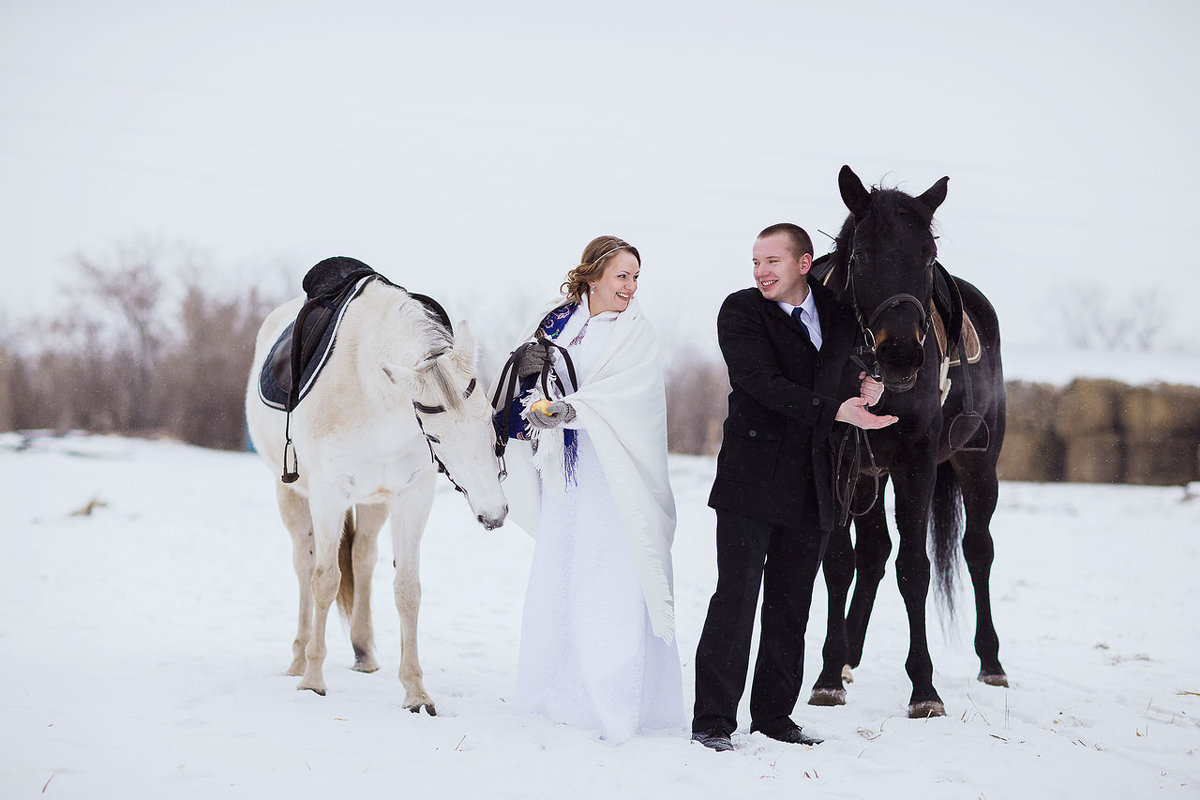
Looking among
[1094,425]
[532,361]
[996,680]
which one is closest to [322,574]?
[532,361]

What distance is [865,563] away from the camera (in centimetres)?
475

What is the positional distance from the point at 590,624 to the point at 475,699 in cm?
95

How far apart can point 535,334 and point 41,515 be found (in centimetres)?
1063

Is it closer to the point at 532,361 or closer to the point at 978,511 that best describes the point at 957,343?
the point at 978,511

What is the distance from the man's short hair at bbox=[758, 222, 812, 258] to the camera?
3689 millimetres

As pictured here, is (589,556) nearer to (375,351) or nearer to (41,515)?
(375,351)

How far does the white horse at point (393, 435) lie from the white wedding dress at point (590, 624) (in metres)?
0.47

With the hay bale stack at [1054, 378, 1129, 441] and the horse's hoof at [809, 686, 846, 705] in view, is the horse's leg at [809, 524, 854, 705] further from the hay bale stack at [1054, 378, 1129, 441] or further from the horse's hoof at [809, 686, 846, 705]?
the hay bale stack at [1054, 378, 1129, 441]

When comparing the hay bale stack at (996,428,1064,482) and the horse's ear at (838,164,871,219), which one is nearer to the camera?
the horse's ear at (838,164,871,219)

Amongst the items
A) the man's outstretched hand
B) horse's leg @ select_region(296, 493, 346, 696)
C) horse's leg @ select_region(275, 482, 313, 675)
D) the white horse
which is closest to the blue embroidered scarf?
the white horse

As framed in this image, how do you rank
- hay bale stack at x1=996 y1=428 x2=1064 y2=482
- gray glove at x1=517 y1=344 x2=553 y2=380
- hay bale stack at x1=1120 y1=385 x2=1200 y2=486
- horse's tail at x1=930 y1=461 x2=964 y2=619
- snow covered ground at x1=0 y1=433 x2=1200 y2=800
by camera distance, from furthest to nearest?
hay bale stack at x1=996 y1=428 x2=1064 y2=482 < hay bale stack at x1=1120 y1=385 x2=1200 y2=486 < horse's tail at x1=930 y1=461 x2=964 y2=619 < gray glove at x1=517 y1=344 x2=553 y2=380 < snow covered ground at x1=0 y1=433 x2=1200 y2=800

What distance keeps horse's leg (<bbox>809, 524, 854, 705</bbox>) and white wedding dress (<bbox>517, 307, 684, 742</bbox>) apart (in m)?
0.96

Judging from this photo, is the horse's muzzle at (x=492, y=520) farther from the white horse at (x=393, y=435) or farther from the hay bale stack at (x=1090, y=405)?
the hay bale stack at (x=1090, y=405)

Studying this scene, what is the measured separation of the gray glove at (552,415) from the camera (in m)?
3.72
